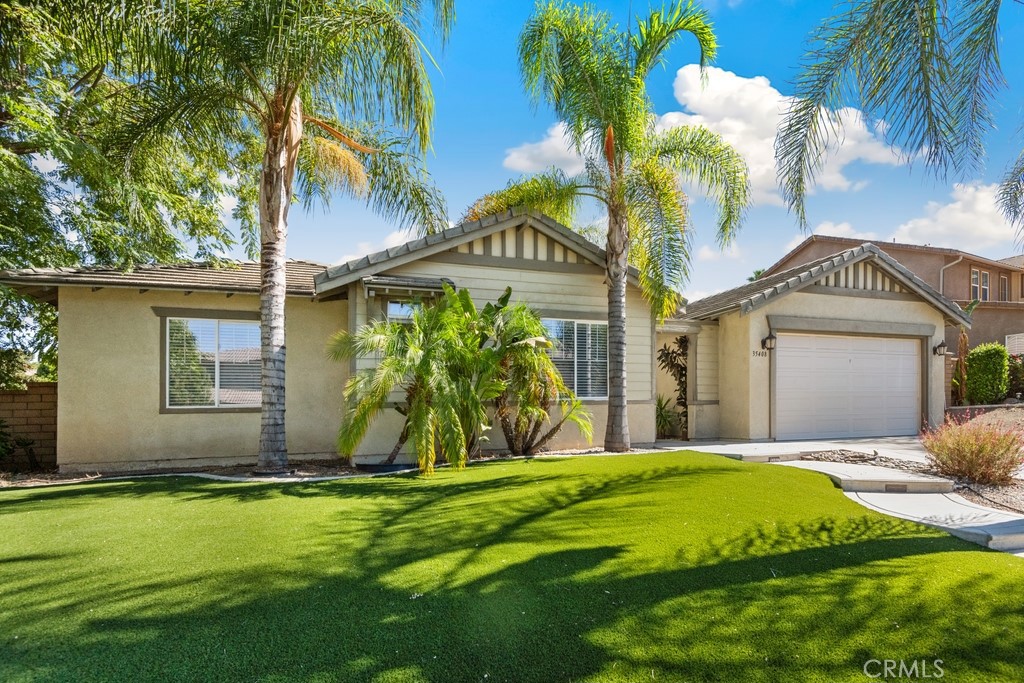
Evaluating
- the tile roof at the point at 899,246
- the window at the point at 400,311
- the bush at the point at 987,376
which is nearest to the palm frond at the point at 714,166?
the window at the point at 400,311

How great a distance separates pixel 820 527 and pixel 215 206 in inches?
691

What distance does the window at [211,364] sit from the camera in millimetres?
11367

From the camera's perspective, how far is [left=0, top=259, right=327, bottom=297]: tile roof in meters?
10.2

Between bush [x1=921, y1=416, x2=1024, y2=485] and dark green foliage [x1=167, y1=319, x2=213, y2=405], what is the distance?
516 inches

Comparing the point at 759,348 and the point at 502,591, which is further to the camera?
the point at 759,348

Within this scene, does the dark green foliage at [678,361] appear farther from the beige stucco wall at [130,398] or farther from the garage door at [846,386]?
the beige stucco wall at [130,398]

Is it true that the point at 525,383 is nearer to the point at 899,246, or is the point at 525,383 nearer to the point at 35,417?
the point at 35,417

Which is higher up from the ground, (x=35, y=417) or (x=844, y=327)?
(x=844, y=327)

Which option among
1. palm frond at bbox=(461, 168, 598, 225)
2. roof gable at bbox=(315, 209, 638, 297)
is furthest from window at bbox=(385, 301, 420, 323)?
palm frond at bbox=(461, 168, 598, 225)

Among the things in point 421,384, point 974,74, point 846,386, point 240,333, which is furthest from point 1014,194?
point 240,333

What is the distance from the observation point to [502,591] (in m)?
4.39

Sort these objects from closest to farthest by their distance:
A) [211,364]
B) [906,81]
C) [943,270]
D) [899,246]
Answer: [906,81]
[211,364]
[899,246]
[943,270]

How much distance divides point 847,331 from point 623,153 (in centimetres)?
817

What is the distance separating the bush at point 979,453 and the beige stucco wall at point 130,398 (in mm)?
11620
